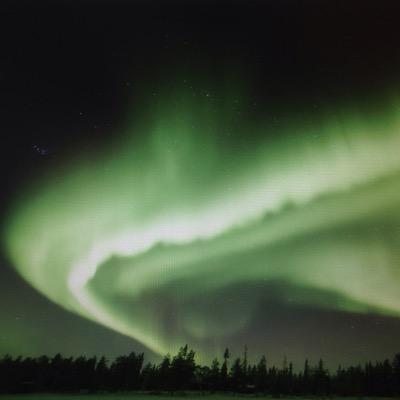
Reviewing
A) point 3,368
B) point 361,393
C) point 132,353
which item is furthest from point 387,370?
point 3,368

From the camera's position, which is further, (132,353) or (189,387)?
(132,353)

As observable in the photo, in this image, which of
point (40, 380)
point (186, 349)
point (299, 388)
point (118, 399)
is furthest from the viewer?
point (186, 349)

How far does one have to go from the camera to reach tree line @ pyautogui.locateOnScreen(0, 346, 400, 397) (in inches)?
4203

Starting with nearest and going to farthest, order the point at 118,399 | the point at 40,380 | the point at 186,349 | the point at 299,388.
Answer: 1. the point at 118,399
2. the point at 40,380
3. the point at 299,388
4. the point at 186,349

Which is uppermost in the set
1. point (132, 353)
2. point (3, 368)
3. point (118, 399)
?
point (132, 353)

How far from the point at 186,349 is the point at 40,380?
40.8 meters

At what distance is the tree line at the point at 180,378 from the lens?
10675 centimetres

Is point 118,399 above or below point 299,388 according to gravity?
below

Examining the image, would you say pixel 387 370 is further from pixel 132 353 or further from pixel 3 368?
pixel 3 368

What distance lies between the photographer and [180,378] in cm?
10994

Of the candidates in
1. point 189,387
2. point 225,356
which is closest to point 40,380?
point 189,387

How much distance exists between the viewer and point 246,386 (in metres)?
114

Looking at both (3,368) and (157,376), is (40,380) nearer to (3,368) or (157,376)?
(3,368)

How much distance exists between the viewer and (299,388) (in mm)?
112500
